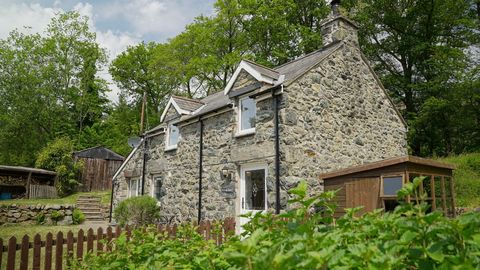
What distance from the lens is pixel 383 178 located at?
814 centimetres

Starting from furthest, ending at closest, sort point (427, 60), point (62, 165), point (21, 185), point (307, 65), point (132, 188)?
1. point (62, 165)
2. point (21, 185)
3. point (427, 60)
4. point (132, 188)
5. point (307, 65)

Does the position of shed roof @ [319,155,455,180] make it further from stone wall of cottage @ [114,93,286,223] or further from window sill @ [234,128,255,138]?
window sill @ [234,128,255,138]

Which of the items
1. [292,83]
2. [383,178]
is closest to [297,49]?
[292,83]

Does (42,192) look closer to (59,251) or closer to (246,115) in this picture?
(246,115)

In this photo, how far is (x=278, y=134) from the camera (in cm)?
947

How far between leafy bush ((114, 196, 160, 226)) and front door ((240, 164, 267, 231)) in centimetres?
496

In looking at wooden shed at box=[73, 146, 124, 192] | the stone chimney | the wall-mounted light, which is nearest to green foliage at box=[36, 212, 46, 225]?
the wall-mounted light

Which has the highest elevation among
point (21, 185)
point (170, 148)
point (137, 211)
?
point (170, 148)

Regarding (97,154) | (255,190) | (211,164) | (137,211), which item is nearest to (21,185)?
(97,154)

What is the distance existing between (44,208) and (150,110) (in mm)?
22001

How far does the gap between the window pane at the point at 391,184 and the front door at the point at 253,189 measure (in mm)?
3278

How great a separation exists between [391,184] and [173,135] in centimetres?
944

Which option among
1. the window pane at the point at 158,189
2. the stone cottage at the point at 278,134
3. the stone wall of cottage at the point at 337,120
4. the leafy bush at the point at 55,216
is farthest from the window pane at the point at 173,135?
the leafy bush at the point at 55,216

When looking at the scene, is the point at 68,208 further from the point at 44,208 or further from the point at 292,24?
the point at 292,24
